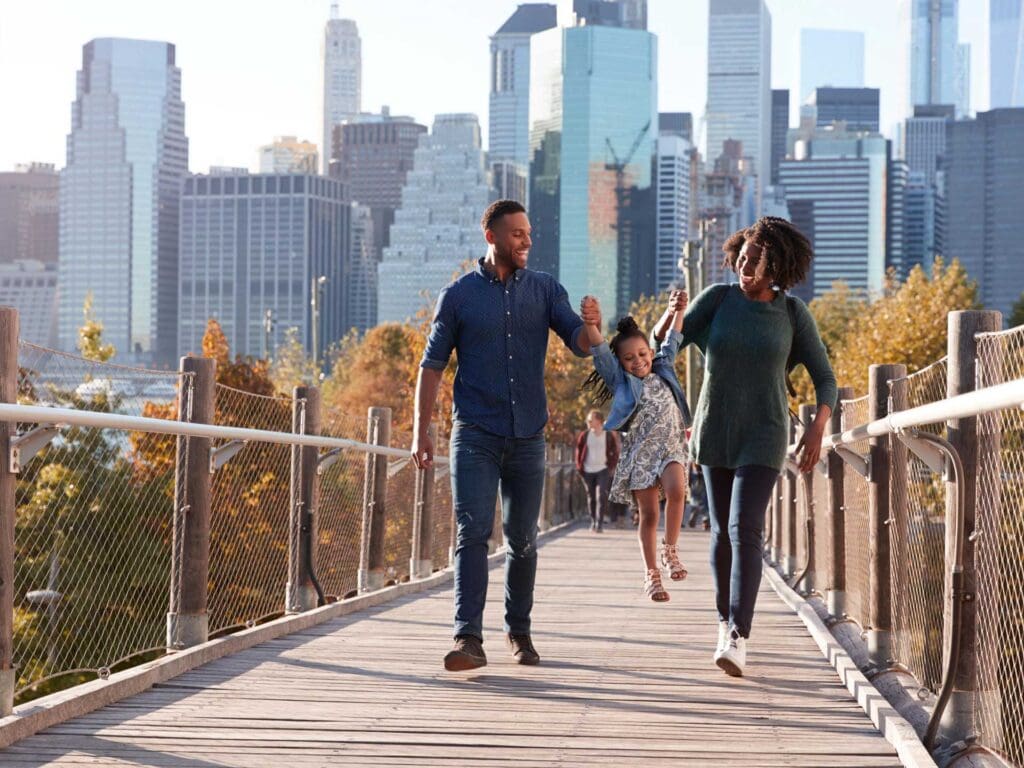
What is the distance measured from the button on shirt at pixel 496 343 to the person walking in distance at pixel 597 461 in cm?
1777

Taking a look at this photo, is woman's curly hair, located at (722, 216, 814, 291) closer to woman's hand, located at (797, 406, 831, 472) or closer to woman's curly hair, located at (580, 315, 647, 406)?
woman's hand, located at (797, 406, 831, 472)

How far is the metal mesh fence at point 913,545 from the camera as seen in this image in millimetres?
7535

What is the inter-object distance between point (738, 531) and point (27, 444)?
112 inches

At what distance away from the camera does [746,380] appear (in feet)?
23.6

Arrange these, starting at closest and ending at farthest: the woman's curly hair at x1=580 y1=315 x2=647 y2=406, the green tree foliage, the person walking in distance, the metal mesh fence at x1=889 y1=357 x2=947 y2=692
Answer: the metal mesh fence at x1=889 y1=357 x2=947 y2=692 < the woman's curly hair at x1=580 y1=315 x2=647 y2=406 < the person walking in distance < the green tree foliage

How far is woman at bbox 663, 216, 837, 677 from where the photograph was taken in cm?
715

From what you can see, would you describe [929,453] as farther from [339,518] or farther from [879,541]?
[339,518]

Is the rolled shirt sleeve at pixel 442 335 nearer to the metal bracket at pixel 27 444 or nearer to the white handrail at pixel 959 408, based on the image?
the white handrail at pixel 959 408

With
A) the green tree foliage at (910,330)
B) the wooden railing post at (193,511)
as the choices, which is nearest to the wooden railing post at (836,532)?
the wooden railing post at (193,511)

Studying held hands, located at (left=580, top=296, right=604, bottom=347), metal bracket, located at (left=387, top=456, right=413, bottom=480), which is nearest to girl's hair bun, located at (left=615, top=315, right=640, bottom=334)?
held hands, located at (left=580, top=296, right=604, bottom=347)

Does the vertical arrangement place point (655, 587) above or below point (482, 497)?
below

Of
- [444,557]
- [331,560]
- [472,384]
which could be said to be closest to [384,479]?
[331,560]

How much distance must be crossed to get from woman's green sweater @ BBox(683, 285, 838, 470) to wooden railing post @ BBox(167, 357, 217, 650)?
214 centimetres

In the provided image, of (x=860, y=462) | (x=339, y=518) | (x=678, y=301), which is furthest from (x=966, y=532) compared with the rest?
(x=339, y=518)
